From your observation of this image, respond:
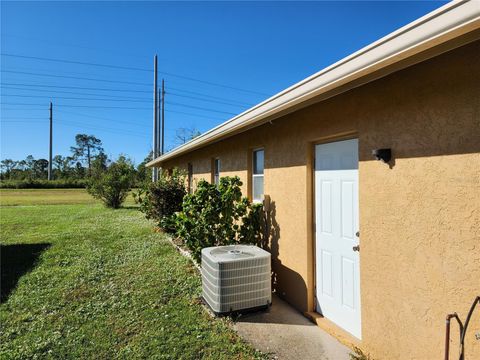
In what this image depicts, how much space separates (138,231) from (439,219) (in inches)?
388

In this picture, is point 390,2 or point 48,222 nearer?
point 390,2

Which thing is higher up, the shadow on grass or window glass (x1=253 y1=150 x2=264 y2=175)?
window glass (x1=253 y1=150 x2=264 y2=175)

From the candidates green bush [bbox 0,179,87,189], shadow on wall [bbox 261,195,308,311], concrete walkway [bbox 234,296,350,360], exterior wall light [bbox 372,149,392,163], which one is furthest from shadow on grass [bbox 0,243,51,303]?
green bush [bbox 0,179,87,189]

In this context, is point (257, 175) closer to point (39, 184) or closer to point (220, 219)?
point (220, 219)

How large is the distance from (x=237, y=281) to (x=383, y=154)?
249cm

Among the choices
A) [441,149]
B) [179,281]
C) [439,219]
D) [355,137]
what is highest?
[355,137]

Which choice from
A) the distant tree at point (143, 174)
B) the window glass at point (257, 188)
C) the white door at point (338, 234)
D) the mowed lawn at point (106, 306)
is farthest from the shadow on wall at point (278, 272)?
the distant tree at point (143, 174)

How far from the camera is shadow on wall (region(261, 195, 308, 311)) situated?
4.49 metres

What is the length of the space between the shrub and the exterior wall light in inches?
740

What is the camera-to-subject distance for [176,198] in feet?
36.7

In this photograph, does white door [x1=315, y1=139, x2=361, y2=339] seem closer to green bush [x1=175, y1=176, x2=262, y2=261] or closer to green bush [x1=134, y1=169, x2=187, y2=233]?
green bush [x1=175, y1=176, x2=262, y2=261]

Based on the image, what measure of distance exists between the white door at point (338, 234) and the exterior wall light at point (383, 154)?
0.53 metres

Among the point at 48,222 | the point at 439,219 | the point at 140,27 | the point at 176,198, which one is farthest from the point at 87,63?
the point at 439,219

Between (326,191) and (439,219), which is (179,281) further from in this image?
(439,219)
